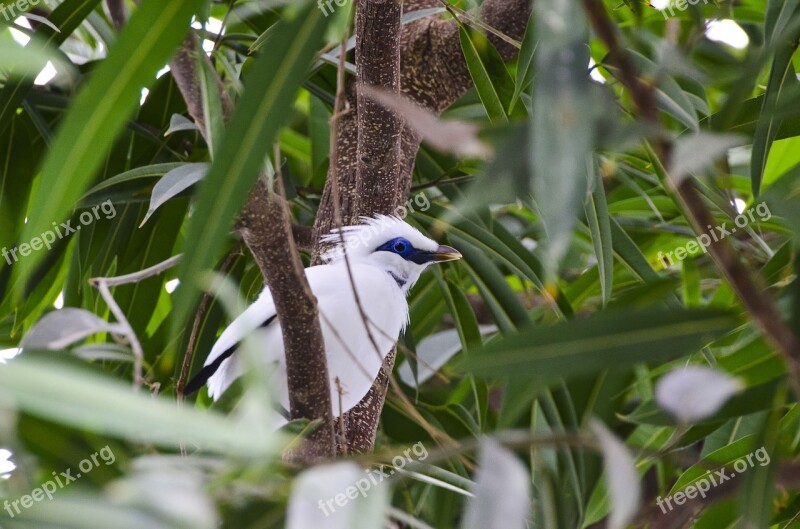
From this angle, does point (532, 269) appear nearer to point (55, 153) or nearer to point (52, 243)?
point (52, 243)

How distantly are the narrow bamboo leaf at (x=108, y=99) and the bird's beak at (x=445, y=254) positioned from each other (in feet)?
4.23

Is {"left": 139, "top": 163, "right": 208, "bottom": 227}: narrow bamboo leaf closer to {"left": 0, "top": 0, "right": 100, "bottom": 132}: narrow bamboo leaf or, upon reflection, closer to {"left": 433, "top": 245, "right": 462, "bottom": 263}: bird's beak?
{"left": 0, "top": 0, "right": 100, "bottom": 132}: narrow bamboo leaf

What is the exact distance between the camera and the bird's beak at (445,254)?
2162 millimetres

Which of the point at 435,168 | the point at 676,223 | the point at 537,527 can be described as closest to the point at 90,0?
the point at 435,168

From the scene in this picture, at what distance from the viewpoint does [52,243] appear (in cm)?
219

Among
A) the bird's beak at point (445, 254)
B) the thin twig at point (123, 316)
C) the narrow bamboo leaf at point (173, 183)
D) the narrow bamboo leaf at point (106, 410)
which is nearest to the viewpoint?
the narrow bamboo leaf at point (106, 410)

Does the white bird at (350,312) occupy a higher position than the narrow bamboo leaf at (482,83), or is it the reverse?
the narrow bamboo leaf at (482,83)

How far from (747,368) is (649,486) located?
1634 millimetres

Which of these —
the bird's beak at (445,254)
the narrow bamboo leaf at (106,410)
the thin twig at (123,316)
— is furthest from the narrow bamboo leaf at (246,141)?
the bird's beak at (445,254)

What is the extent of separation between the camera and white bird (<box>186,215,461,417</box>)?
186 cm

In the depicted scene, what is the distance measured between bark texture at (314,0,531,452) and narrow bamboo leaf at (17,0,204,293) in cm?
62

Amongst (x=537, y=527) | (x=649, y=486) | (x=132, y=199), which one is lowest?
(x=537, y=527)

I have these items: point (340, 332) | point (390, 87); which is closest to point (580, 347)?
point (390, 87)

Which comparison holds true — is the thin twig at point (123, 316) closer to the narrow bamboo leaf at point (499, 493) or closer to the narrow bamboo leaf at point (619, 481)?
the narrow bamboo leaf at point (499, 493)
